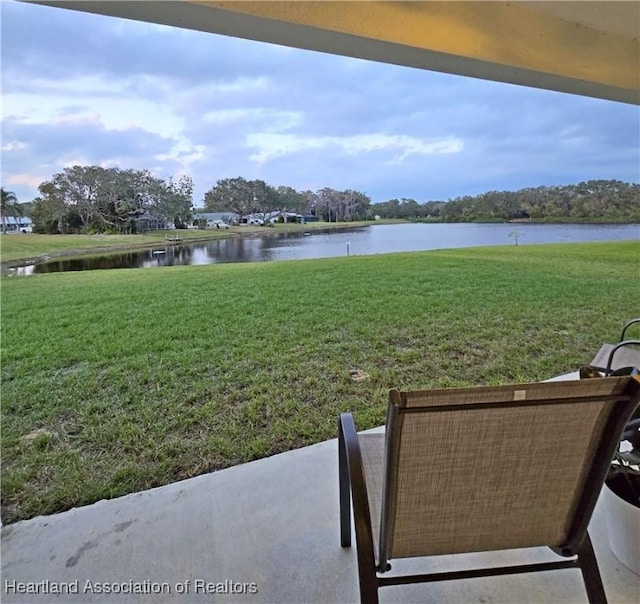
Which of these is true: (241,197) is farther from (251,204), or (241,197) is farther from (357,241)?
(357,241)

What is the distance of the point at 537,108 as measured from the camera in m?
5.02

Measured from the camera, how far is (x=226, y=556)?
119cm

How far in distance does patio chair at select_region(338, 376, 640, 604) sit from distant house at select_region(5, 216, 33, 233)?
274 cm

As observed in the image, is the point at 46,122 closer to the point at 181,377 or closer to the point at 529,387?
the point at 181,377

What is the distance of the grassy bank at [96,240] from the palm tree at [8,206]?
7.4 inches

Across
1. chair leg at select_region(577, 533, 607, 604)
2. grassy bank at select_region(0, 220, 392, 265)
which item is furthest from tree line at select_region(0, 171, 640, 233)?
chair leg at select_region(577, 533, 607, 604)

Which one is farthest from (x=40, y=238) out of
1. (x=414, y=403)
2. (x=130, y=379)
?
(x=414, y=403)

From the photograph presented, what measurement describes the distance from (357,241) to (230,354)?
438 centimetres

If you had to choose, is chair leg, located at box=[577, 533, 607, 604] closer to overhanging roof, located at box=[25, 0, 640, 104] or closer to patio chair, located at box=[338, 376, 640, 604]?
patio chair, located at box=[338, 376, 640, 604]

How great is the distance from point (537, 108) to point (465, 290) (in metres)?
2.71

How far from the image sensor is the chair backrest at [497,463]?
0.70 m

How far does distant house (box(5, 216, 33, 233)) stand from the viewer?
8.18 ft

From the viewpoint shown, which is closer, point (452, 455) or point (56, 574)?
point (452, 455)

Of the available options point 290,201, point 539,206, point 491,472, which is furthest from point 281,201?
point 491,472
